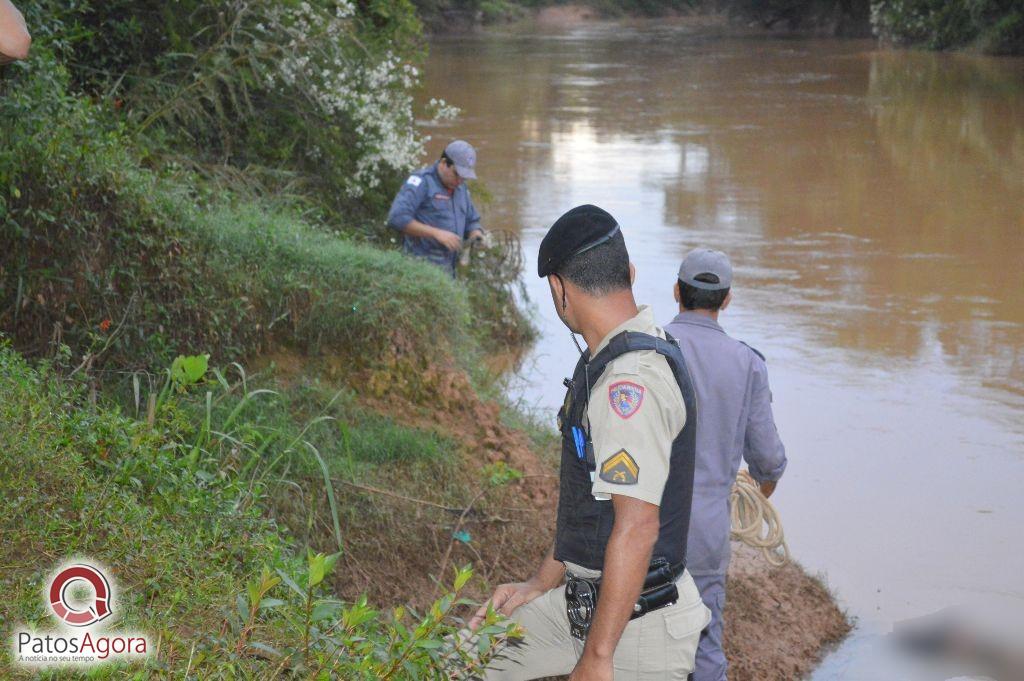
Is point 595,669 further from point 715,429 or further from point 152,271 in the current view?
point 152,271

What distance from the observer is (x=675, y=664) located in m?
3.01

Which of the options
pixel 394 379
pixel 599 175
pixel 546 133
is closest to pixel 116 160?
pixel 394 379

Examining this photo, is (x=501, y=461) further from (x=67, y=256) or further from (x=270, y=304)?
(x=67, y=256)

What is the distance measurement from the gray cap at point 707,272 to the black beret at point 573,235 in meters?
1.18

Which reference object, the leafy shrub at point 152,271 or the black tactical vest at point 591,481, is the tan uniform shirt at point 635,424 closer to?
the black tactical vest at point 591,481

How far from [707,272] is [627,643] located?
5.09 feet

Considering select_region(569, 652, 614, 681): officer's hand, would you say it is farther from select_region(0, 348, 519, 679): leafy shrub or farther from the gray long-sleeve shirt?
the gray long-sleeve shirt

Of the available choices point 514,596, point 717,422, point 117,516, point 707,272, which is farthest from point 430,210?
point 514,596

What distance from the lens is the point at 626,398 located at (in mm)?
2838

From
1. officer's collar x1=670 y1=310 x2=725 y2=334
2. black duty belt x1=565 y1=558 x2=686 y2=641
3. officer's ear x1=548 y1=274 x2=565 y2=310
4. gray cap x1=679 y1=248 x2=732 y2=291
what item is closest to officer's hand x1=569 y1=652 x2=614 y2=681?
black duty belt x1=565 y1=558 x2=686 y2=641

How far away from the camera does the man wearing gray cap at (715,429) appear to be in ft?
12.7

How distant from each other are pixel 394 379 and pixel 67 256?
179 centimetres

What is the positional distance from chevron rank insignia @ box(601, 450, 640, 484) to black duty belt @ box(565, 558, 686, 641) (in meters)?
0.30

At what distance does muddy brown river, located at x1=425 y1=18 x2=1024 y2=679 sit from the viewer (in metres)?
6.42
